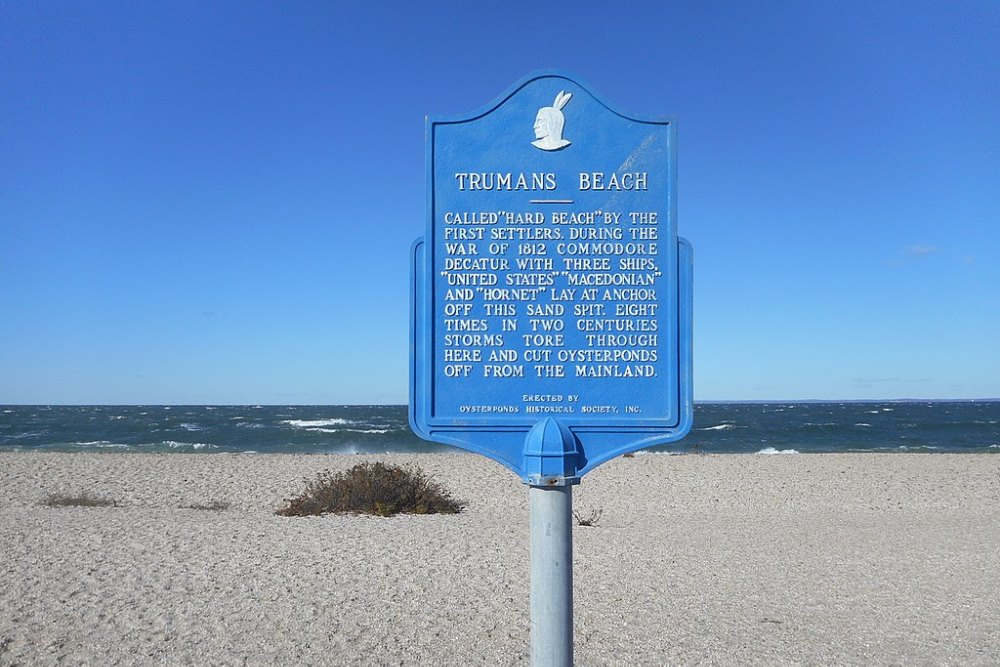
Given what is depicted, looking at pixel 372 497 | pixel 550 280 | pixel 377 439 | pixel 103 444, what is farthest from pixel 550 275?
pixel 103 444

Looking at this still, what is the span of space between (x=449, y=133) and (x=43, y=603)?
5.08 metres

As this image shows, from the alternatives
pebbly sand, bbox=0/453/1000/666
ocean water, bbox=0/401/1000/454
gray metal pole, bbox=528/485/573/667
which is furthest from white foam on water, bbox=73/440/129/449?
gray metal pole, bbox=528/485/573/667

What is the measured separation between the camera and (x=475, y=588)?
682cm

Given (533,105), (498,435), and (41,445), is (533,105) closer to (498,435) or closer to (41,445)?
(498,435)

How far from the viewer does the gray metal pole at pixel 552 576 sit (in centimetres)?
320

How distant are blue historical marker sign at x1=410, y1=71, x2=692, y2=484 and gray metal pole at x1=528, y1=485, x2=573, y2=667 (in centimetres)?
27

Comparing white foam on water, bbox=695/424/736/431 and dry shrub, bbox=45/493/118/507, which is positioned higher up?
dry shrub, bbox=45/493/118/507

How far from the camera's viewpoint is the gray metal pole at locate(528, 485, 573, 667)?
3.20 meters

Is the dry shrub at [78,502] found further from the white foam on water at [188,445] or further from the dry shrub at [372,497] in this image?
the white foam on water at [188,445]

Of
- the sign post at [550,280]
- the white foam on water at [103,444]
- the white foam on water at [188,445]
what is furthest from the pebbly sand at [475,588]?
the white foam on water at [103,444]

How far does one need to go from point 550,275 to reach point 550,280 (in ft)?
0.07

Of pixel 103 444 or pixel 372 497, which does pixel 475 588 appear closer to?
pixel 372 497

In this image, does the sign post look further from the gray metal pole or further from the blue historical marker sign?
the gray metal pole

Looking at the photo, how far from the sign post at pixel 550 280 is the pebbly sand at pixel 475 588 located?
100.0 inches
